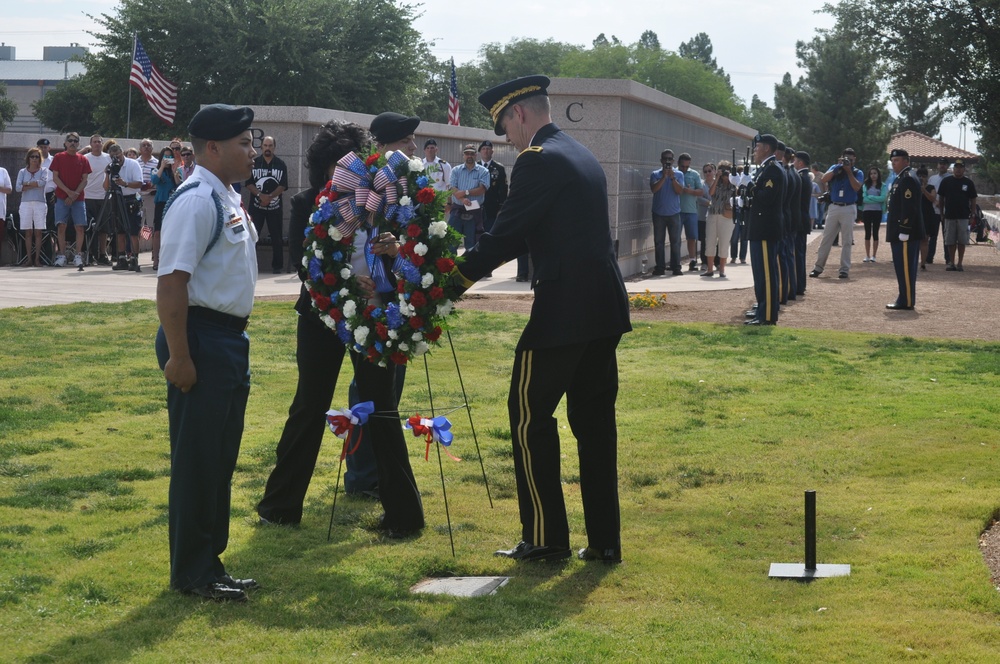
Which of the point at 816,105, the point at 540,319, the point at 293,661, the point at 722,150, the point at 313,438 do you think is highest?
the point at 816,105

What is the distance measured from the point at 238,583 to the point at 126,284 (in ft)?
42.9

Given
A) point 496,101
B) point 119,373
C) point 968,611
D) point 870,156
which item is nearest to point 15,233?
point 119,373

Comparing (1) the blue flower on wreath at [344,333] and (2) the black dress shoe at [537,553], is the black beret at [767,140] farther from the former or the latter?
(2) the black dress shoe at [537,553]

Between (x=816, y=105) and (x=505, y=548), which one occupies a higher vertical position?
(x=816, y=105)

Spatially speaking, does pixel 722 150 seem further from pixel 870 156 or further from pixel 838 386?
pixel 870 156

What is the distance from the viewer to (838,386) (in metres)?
10.4

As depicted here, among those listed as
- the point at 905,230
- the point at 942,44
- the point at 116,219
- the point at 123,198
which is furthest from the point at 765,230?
the point at 942,44

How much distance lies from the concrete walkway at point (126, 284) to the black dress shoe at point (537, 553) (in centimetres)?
1072

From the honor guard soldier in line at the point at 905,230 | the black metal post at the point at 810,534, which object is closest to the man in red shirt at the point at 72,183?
the honor guard soldier in line at the point at 905,230

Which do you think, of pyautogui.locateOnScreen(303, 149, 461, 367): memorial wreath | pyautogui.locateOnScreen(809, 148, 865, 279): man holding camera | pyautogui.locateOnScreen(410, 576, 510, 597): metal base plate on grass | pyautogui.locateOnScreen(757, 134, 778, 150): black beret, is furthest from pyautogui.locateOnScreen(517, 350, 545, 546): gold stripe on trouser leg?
pyautogui.locateOnScreen(809, 148, 865, 279): man holding camera

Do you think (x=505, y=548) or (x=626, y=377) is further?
(x=626, y=377)

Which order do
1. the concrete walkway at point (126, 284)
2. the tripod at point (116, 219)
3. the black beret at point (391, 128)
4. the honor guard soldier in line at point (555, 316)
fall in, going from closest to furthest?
the honor guard soldier in line at point (555, 316) → the black beret at point (391, 128) → the concrete walkway at point (126, 284) → the tripod at point (116, 219)

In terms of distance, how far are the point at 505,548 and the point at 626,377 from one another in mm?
4863

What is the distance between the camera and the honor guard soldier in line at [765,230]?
14.1 meters
